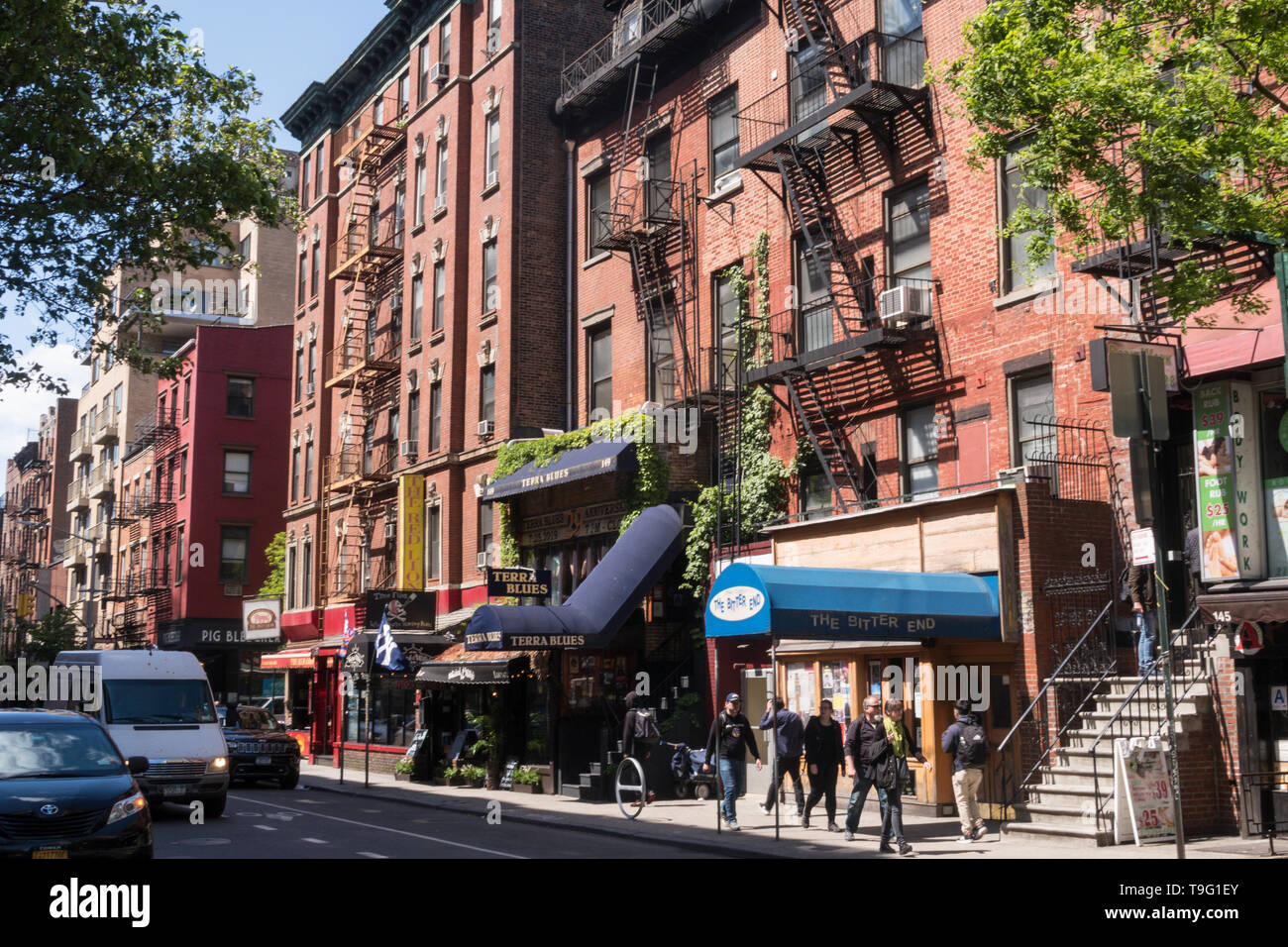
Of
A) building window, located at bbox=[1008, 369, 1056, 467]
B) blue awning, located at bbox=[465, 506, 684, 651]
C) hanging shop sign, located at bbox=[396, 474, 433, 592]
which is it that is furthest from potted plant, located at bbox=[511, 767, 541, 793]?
building window, located at bbox=[1008, 369, 1056, 467]

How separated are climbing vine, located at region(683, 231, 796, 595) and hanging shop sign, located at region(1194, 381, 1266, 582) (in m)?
8.84

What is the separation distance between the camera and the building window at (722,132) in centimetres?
2736

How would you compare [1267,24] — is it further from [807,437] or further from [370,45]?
[370,45]

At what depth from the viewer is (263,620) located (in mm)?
45250

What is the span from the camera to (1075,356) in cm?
1911

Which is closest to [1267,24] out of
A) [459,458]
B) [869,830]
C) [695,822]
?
[869,830]

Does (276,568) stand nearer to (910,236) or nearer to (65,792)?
(910,236)

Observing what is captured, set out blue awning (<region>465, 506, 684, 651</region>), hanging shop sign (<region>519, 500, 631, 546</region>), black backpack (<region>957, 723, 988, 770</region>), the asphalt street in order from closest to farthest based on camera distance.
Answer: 1. the asphalt street
2. black backpack (<region>957, 723, 988, 770</region>)
3. blue awning (<region>465, 506, 684, 651</region>)
4. hanging shop sign (<region>519, 500, 631, 546</region>)

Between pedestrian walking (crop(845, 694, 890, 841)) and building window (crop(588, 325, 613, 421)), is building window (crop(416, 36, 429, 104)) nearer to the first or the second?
building window (crop(588, 325, 613, 421))

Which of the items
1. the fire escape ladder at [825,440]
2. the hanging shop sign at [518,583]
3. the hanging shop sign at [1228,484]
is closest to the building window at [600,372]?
the hanging shop sign at [518,583]

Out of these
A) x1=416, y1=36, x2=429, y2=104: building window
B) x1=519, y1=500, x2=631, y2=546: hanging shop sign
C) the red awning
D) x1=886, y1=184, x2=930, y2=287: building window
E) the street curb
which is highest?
x1=416, y1=36, x2=429, y2=104: building window

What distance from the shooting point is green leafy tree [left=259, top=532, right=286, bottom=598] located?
50.3 metres

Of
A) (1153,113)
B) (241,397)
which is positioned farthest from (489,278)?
(241,397)
